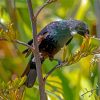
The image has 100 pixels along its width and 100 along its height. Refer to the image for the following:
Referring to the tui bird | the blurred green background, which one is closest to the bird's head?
the tui bird

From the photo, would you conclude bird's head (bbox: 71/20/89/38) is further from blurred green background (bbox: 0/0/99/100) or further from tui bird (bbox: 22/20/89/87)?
blurred green background (bbox: 0/0/99/100)

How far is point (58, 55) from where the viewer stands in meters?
1.84

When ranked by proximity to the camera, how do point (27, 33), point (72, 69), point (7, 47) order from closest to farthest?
point (27, 33) → point (72, 69) → point (7, 47)

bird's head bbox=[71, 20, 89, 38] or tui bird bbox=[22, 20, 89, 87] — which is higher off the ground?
bird's head bbox=[71, 20, 89, 38]

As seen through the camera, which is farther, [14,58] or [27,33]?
[14,58]

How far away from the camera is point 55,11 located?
→ 7.69ft

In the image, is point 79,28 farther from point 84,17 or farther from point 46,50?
point 84,17

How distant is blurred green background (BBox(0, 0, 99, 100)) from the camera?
5.39ft

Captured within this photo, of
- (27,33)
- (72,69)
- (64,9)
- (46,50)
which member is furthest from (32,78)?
(64,9)

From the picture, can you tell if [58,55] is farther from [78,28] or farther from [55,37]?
[78,28]

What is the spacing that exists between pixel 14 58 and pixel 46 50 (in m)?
0.87

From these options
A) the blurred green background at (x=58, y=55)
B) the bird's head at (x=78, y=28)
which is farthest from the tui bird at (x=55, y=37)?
the blurred green background at (x=58, y=55)

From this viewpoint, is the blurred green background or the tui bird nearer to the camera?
the tui bird

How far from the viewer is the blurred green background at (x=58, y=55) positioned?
5.39 feet
